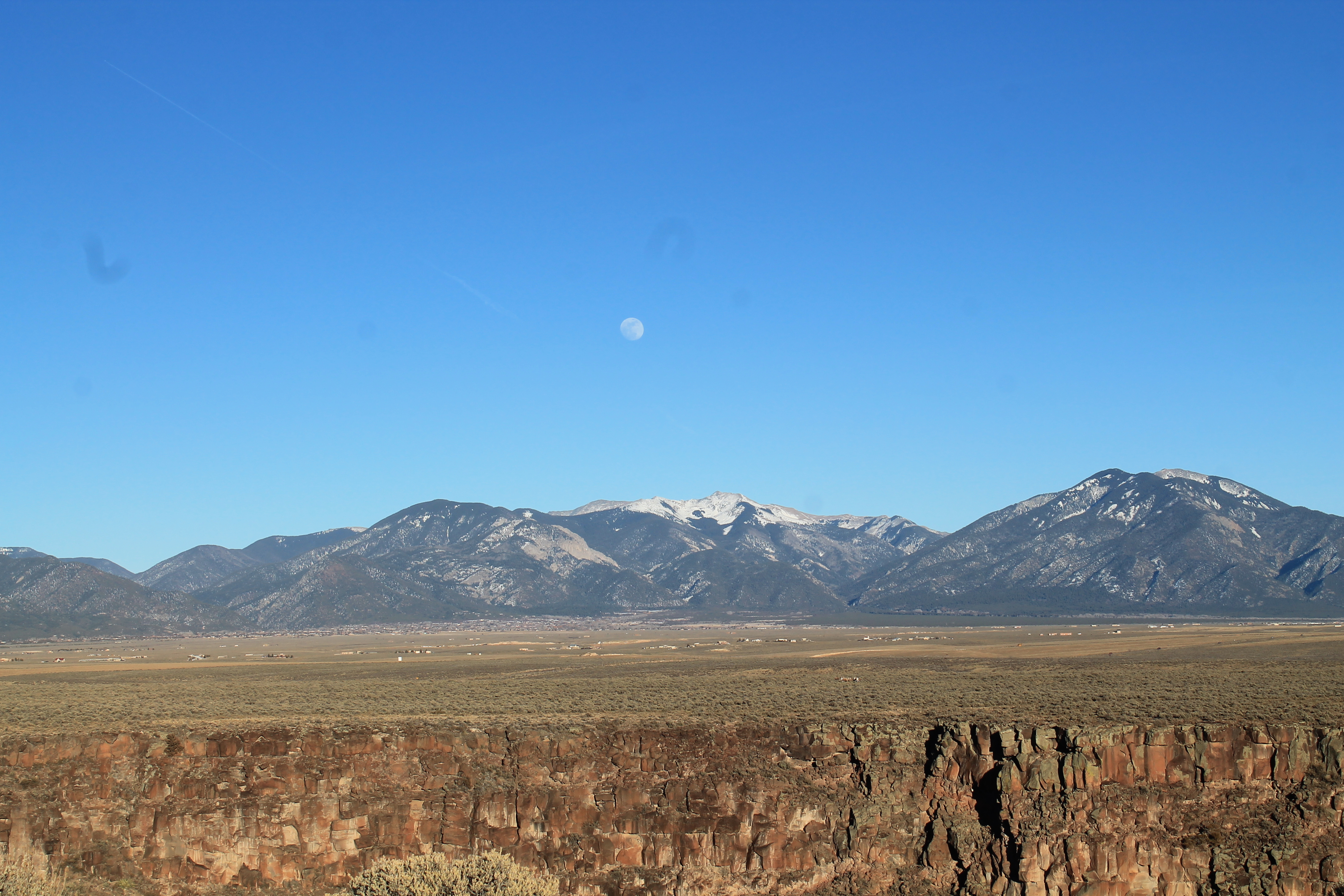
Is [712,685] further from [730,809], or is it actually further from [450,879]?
[450,879]

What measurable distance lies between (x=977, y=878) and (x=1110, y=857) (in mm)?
3944

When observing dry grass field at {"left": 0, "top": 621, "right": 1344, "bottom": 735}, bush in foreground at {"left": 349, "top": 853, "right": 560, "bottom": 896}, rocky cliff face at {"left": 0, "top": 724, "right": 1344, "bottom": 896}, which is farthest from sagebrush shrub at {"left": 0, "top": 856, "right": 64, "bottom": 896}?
dry grass field at {"left": 0, "top": 621, "right": 1344, "bottom": 735}

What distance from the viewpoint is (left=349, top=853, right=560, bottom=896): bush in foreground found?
28422 mm

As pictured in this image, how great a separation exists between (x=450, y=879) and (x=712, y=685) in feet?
98.5

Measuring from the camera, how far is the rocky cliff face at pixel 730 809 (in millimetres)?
33469

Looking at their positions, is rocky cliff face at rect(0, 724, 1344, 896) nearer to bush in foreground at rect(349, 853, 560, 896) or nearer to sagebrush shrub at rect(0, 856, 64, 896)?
sagebrush shrub at rect(0, 856, 64, 896)

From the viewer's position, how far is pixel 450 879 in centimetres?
2888

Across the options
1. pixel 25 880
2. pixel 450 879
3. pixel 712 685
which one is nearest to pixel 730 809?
pixel 450 879

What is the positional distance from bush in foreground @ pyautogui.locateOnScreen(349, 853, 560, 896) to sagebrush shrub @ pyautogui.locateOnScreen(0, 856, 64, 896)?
302 inches

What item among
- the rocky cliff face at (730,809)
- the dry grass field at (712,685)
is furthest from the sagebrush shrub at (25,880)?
the dry grass field at (712,685)

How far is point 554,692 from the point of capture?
54.8 metres

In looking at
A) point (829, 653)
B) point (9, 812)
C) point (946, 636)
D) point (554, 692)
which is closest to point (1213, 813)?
point (554, 692)

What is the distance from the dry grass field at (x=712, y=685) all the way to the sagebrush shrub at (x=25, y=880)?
31.2ft

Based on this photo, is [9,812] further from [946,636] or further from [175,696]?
[946,636]
